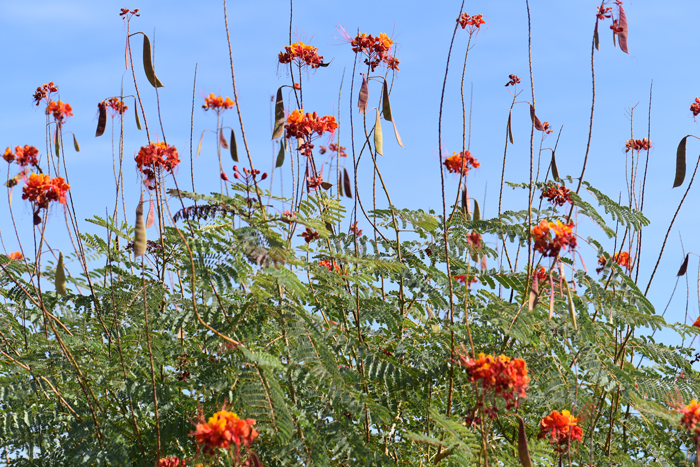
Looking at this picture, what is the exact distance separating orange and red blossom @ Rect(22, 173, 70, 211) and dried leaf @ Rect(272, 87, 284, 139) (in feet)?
3.62

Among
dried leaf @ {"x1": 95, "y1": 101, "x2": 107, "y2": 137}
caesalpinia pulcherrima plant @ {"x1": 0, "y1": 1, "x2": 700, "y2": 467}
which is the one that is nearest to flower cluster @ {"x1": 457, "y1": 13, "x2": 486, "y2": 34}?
caesalpinia pulcherrima plant @ {"x1": 0, "y1": 1, "x2": 700, "y2": 467}

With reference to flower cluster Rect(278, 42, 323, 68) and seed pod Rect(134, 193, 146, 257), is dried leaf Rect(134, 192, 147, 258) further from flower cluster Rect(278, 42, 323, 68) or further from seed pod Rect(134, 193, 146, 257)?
flower cluster Rect(278, 42, 323, 68)

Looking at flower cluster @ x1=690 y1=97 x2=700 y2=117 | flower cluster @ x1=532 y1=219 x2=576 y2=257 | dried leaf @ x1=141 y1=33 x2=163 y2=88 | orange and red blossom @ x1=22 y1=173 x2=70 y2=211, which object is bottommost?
flower cluster @ x1=532 y1=219 x2=576 y2=257

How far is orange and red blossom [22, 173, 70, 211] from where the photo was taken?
9.82 ft

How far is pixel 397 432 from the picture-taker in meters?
3.87

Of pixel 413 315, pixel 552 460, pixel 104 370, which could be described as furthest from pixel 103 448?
pixel 552 460

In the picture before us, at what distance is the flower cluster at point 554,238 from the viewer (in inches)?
98.2

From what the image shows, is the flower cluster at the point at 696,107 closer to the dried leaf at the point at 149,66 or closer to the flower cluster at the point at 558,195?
the flower cluster at the point at 558,195

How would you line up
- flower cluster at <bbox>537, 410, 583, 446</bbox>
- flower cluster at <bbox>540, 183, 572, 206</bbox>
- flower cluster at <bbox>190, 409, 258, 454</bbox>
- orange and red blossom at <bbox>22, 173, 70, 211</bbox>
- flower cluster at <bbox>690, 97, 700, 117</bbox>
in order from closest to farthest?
flower cluster at <bbox>190, 409, 258, 454</bbox> → flower cluster at <bbox>537, 410, 583, 446</bbox> → orange and red blossom at <bbox>22, 173, 70, 211</bbox> → flower cluster at <bbox>540, 183, 572, 206</bbox> → flower cluster at <bbox>690, 97, 700, 117</bbox>

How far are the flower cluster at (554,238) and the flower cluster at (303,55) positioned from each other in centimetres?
197

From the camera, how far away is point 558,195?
3.90 metres

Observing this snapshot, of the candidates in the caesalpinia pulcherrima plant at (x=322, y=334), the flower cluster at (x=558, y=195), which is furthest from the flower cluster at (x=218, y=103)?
the flower cluster at (x=558, y=195)

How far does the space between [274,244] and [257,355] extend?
1.75 feet

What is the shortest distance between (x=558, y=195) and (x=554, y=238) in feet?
4.82
